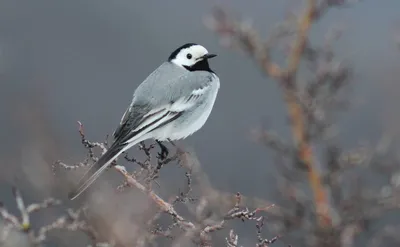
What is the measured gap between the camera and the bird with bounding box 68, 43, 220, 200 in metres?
2.71

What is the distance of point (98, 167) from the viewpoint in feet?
7.61

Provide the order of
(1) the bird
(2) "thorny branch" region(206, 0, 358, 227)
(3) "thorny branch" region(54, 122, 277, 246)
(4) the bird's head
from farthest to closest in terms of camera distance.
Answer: (2) "thorny branch" region(206, 0, 358, 227), (4) the bird's head, (1) the bird, (3) "thorny branch" region(54, 122, 277, 246)

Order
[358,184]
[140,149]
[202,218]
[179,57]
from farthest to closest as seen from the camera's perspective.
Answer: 1. [358,184]
2. [179,57]
3. [140,149]
4. [202,218]

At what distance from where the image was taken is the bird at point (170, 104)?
8.87ft

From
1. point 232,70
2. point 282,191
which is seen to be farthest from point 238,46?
point 232,70

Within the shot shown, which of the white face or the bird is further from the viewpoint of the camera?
the white face

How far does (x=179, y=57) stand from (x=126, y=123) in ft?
2.30

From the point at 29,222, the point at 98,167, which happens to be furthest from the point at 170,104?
the point at 29,222

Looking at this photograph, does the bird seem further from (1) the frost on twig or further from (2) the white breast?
(1) the frost on twig

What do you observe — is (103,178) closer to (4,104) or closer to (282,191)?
(282,191)

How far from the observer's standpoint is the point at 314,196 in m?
6.32

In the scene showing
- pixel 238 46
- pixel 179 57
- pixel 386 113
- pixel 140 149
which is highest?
pixel 386 113

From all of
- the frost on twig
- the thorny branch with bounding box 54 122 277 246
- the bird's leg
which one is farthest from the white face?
the frost on twig

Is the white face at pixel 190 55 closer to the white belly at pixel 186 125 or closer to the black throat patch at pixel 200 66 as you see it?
the black throat patch at pixel 200 66
